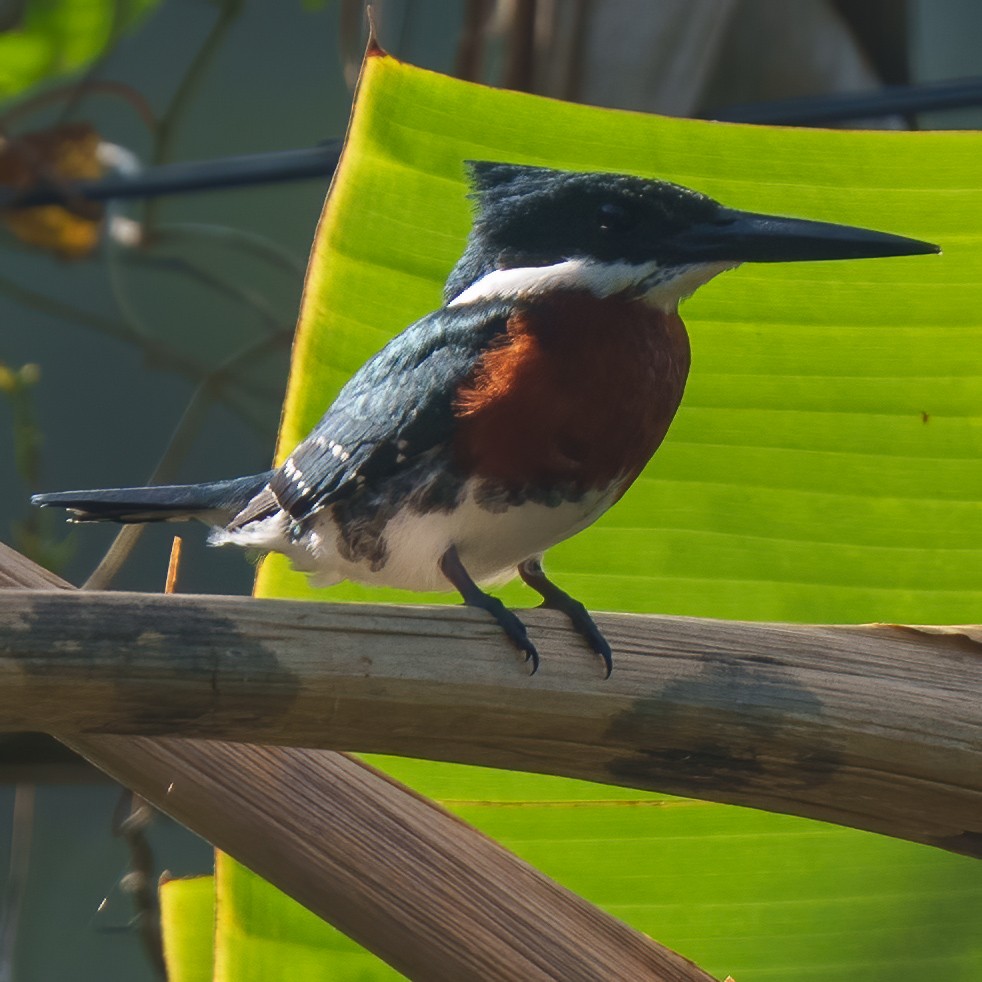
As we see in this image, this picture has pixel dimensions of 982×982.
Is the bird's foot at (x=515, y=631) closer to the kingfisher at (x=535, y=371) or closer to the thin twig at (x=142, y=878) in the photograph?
the kingfisher at (x=535, y=371)

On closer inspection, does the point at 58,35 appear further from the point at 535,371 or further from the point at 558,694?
the point at 558,694

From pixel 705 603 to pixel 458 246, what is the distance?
16.1 inches

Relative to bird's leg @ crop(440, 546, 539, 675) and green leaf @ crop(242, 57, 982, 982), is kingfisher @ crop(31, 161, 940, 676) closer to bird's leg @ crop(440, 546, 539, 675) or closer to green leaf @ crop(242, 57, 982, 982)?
bird's leg @ crop(440, 546, 539, 675)

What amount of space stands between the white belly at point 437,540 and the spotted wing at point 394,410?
0.11ft

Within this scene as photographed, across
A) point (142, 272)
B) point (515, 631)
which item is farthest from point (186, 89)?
point (515, 631)

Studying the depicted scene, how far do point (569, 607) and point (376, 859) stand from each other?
0.84 feet

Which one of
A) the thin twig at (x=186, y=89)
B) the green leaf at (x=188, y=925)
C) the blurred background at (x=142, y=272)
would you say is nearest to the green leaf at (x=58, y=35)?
the blurred background at (x=142, y=272)

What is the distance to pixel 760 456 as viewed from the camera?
3.98 ft

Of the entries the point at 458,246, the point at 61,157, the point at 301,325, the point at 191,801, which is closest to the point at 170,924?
the point at 191,801

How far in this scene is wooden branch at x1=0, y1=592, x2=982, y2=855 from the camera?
667mm

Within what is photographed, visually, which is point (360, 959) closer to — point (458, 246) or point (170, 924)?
point (170, 924)

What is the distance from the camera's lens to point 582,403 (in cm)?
97

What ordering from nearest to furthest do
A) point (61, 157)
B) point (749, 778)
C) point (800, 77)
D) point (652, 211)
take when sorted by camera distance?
point (749, 778) < point (652, 211) < point (800, 77) < point (61, 157)

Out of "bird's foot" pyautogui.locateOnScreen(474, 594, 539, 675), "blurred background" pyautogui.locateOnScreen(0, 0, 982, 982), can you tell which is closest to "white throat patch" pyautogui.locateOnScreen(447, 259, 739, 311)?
"bird's foot" pyautogui.locateOnScreen(474, 594, 539, 675)
